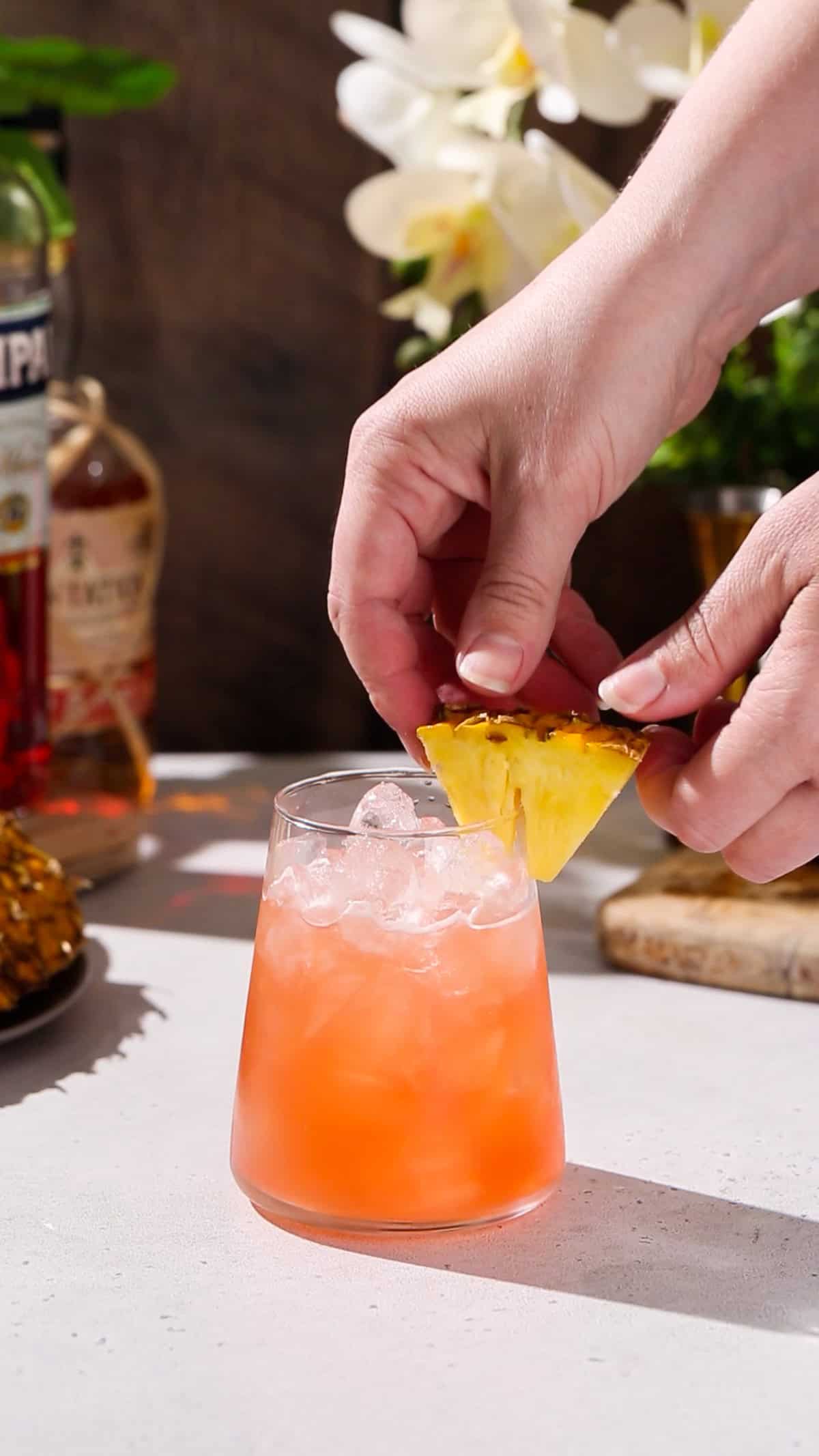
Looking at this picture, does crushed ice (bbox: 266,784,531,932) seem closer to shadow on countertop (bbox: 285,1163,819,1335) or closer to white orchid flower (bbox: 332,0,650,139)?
shadow on countertop (bbox: 285,1163,819,1335)

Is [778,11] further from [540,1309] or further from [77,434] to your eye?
[77,434]

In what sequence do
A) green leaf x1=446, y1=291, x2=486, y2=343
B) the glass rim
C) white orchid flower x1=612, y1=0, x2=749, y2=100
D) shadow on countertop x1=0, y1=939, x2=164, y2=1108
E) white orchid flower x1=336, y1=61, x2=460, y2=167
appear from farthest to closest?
green leaf x1=446, y1=291, x2=486, y2=343 < white orchid flower x1=336, y1=61, x2=460, y2=167 < white orchid flower x1=612, y1=0, x2=749, y2=100 < shadow on countertop x1=0, y1=939, x2=164, y2=1108 < the glass rim

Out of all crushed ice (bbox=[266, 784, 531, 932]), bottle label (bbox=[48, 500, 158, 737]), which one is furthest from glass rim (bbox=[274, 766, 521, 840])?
bottle label (bbox=[48, 500, 158, 737])

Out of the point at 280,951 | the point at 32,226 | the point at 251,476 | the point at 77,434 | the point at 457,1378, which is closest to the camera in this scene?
the point at 457,1378

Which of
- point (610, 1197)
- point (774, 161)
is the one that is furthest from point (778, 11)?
point (610, 1197)

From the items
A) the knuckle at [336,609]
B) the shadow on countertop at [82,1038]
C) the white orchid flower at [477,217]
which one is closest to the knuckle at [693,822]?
the knuckle at [336,609]

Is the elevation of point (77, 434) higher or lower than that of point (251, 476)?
higher
